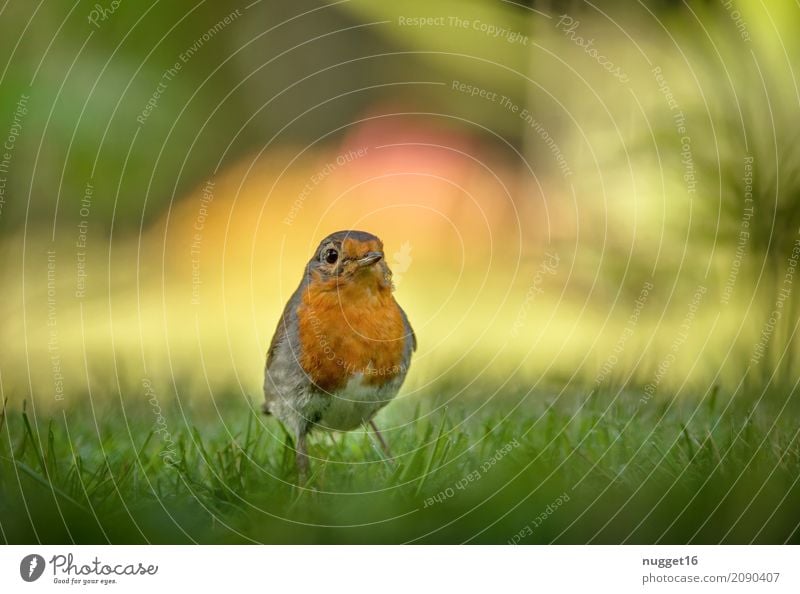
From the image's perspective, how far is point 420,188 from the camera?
321 cm

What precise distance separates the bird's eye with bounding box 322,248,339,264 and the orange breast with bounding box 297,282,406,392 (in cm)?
5

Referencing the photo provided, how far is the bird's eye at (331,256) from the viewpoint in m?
2.49

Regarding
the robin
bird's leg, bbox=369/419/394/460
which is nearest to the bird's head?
the robin

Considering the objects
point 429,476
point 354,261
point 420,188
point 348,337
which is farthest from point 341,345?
point 420,188

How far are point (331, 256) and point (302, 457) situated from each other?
458 millimetres

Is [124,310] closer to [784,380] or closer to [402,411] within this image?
[402,411]

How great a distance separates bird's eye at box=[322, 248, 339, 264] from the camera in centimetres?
249

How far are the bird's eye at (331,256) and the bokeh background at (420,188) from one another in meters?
0.38

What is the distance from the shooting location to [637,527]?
260cm

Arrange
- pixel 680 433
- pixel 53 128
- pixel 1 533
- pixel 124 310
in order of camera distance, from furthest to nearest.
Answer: pixel 124 310, pixel 53 128, pixel 680 433, pixel 1 533

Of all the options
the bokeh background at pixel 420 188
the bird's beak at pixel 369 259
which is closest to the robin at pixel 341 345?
the bird's beak at pixel 369 259

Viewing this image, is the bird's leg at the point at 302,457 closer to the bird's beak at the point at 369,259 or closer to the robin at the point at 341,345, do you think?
the robin at the point at 341,345

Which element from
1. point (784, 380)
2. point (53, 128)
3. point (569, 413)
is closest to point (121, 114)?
point (53, 128)
